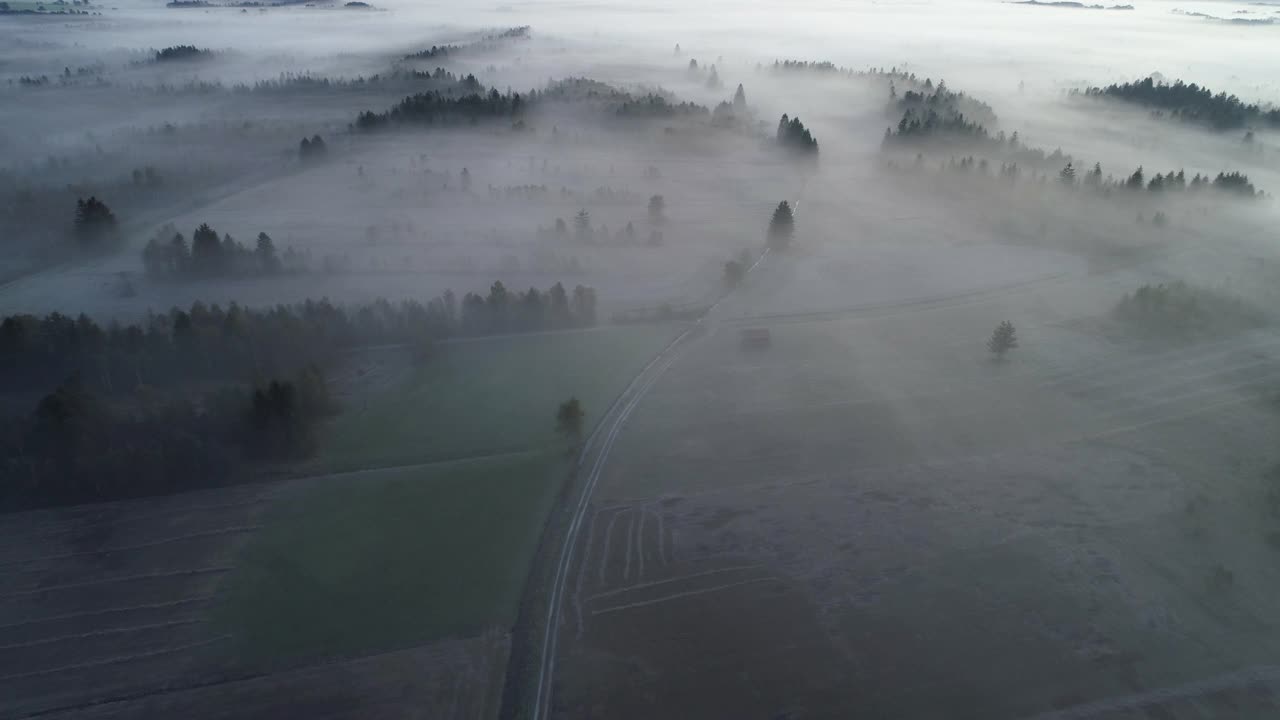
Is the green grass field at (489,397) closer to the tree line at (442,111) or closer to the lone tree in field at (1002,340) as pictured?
the lone tree in field at (1002,340)

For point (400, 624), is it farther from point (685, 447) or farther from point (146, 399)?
point (146, 399)

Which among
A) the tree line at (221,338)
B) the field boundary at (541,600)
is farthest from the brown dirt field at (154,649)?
the tree line at (221,338)

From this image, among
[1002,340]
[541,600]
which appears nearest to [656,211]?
[1002,340]

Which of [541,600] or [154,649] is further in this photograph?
[541,600]

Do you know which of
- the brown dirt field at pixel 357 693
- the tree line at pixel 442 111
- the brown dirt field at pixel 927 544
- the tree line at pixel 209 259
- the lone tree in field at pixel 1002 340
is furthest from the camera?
the tree line at pixel 442 111

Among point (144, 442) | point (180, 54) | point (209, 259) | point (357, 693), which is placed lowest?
point (357, 693)

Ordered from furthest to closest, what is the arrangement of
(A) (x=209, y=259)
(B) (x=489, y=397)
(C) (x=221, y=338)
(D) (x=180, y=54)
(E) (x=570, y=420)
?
(D) (x=180, y=54)
(A) (x=209, y=259)
(C) (x=221, y=338)
(B) (x=489, y=397)
(E) (x=570, y=420)

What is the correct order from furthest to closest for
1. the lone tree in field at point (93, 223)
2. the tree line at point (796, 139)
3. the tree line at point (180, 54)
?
the tree line at point (180, 54), the tree line at point (796, 139), the lone tree in field at point (93, 223)

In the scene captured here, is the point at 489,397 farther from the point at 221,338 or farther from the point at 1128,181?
the point at 1128,181
